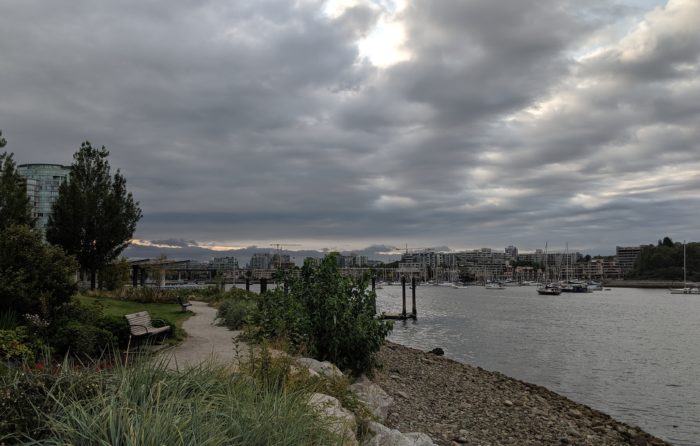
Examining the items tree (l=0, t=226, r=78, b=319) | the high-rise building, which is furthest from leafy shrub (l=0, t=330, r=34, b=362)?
the high-rise building

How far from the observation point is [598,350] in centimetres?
3023

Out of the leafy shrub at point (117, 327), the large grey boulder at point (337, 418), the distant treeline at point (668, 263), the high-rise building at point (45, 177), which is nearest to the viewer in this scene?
the large grey boulder at point (337, 418)

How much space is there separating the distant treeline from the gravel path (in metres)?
171

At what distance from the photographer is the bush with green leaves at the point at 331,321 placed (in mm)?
11320

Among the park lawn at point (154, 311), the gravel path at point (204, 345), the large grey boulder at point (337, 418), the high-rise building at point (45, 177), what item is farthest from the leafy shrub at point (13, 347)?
the high-rise building at point (45, 177)

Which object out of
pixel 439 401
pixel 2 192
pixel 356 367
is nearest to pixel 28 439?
pixel 356 367

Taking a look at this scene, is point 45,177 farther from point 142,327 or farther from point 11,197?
point 142,327

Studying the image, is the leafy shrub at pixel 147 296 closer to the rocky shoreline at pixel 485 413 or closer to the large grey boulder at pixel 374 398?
the rocky shoreline at pixel 485 413

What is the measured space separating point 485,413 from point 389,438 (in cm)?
673

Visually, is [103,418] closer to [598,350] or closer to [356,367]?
[356,367]

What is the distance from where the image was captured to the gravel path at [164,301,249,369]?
425 inches

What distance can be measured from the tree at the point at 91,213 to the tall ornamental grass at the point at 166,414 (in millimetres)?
24537

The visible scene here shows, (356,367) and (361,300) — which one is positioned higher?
(361,300)

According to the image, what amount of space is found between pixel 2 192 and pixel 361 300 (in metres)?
16.9
